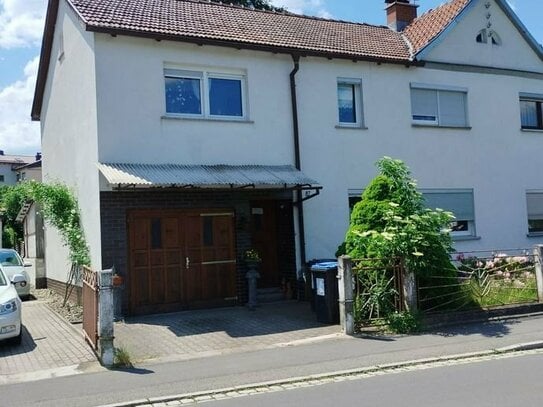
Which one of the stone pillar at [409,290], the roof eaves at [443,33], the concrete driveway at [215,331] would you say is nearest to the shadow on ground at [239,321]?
the concrete driveway at [215,331]

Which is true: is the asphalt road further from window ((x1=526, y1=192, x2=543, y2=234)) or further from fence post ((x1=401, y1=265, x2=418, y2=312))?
window ((x1=526, y1=192, x2=543, y2=234))

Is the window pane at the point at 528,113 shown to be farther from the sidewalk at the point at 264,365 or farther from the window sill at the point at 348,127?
the sidewalk at the point at 264,365

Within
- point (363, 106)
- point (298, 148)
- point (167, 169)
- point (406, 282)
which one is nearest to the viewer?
point (406, 282)

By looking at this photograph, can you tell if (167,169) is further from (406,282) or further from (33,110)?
(33,110)

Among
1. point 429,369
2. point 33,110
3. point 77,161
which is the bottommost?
point 429,369

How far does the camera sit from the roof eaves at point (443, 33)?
53.5 ft

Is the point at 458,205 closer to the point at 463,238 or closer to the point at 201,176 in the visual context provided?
→ the point at 463,238

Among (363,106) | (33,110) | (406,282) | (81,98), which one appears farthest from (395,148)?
(33,110)

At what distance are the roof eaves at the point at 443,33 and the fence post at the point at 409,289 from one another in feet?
24.1

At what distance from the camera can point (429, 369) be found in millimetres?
8266

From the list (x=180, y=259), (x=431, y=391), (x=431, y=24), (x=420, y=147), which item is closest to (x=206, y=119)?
(x=180, y=259)

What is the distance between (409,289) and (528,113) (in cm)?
1017

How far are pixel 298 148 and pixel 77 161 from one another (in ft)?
17.3

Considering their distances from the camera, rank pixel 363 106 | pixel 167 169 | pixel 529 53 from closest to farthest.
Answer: pixel 167 169, pixel 363 106, pixel 529 53
